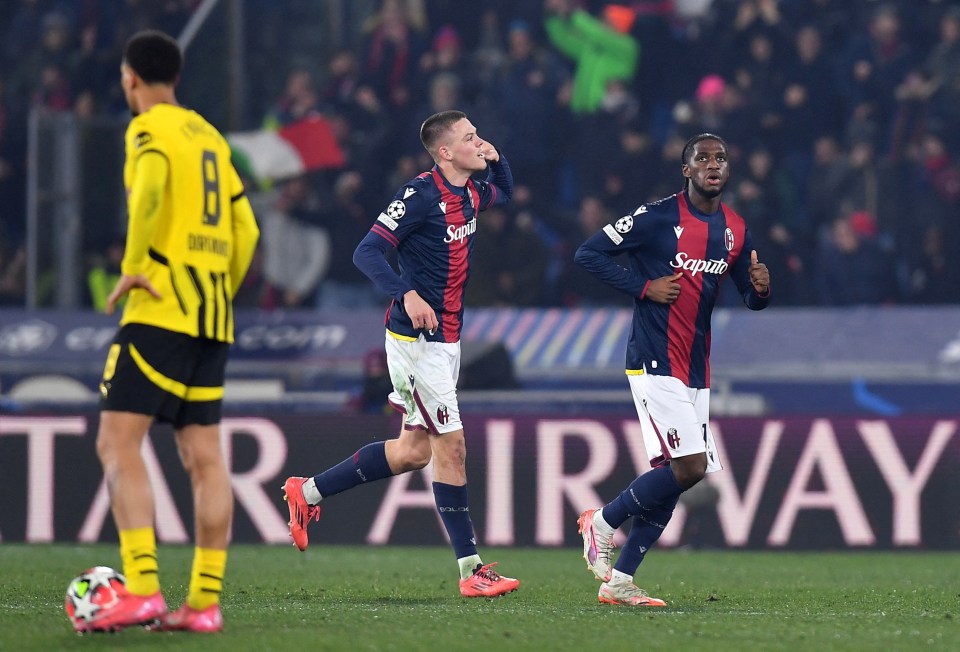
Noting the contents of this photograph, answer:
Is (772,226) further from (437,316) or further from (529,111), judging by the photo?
(437,316)

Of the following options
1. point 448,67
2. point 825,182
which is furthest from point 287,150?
point 825,182

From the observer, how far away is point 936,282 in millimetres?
14227

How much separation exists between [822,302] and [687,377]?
25.0 ft

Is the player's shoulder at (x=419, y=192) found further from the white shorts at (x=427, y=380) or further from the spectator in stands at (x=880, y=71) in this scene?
the spectator in stands at (x=880, y=71)

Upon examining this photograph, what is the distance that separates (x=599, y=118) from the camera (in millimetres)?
15016

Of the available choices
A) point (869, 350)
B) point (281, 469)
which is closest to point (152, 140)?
point (281, 469)

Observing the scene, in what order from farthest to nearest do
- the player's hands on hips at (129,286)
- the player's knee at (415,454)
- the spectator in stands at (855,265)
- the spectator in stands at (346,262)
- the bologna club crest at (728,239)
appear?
the spectator in stands at (346,262) → the spectator in stands at (855,265) → the player's knee at (415,454) → the bologna club crest at (728,239) → the player's hands on hips at (129,286)

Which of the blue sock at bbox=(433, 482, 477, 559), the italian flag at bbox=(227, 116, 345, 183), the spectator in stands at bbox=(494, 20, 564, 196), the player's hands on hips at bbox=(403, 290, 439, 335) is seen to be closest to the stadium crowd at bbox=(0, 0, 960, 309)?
the spectator in stands at bbox=(494, 20, 564, 196)

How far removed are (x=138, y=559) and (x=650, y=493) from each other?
2668 millimetres

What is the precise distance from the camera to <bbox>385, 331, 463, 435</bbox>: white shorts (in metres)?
7.47

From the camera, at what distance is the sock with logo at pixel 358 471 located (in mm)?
7734

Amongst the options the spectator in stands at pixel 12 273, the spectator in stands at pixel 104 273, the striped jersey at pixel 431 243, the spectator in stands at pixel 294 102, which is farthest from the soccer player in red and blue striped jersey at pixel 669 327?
the spectator in stands at pixel 12 273

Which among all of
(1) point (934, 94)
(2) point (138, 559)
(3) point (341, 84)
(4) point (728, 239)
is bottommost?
(2) point (138, 559)

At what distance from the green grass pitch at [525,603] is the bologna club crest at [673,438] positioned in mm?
719
